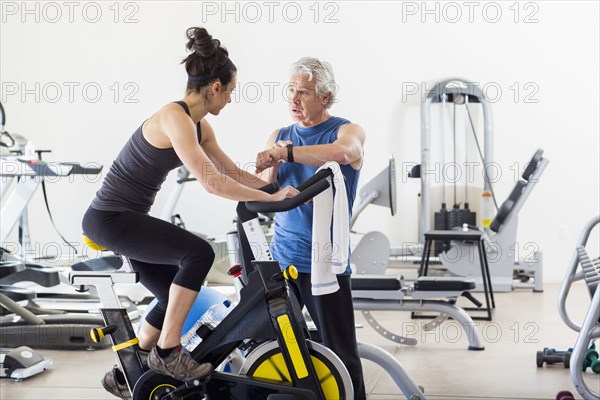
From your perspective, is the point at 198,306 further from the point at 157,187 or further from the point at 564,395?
the point at 564,395

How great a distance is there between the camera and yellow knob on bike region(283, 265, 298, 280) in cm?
288

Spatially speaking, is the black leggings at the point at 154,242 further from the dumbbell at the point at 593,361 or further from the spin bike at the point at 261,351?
the dumbbell at the point at 593,361

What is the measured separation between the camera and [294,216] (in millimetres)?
3016

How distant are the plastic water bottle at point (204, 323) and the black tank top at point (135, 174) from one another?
46 cm

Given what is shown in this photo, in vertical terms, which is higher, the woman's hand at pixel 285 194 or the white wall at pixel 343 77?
the white wall at pixel 343 77

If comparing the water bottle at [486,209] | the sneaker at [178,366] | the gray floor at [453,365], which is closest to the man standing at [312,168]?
the sneaker at [178,366]

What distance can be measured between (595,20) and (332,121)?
5.29 m

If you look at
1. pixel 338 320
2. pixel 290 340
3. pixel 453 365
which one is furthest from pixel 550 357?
pixel 290 340

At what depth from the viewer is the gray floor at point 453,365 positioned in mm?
3966

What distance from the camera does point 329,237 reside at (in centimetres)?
286

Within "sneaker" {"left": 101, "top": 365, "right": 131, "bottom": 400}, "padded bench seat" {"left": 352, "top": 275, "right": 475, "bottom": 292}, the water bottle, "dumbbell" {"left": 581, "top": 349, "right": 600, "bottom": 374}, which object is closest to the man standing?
"sneaker" {"left": 101, "top": 365, "right": 131, "bottom": 400}

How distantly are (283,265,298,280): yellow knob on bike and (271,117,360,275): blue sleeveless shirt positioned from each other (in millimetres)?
77

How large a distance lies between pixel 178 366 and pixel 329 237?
2.24 feet

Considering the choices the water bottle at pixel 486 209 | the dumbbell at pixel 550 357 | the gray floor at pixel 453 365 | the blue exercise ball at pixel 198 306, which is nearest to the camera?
the blue exercise ball at pixel 198 306
